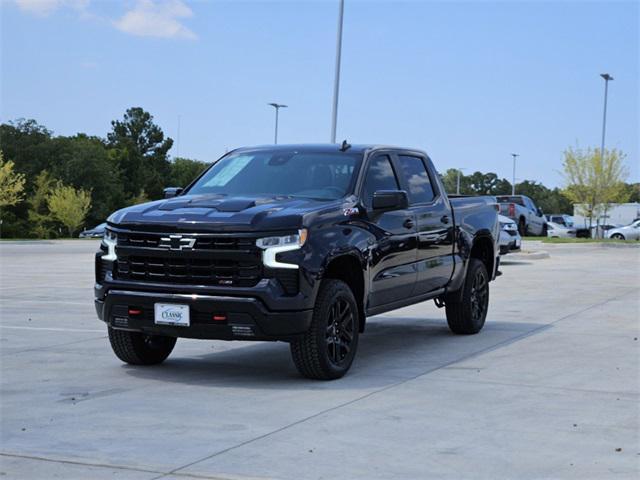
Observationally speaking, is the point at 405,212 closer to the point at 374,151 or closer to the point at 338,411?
the point at 374,151

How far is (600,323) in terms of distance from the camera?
12.5m

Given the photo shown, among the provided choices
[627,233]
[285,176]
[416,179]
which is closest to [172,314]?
[285,176]

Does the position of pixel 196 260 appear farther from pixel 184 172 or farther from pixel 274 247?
pixel 184 172

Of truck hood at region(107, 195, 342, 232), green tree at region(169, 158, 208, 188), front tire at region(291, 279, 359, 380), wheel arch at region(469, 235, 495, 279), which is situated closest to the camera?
truck hood at region(107, 195, 342, 232)

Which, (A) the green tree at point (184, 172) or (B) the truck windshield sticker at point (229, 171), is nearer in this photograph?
(B) the truck windshield sticker at point (229, 171)

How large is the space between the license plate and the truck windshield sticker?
1816mm

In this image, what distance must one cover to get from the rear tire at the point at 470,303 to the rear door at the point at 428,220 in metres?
0.60

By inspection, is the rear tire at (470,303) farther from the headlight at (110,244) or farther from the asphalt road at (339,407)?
the headlight at (110,244)

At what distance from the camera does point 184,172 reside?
134500 mm

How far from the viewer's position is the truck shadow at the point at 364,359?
8219 millimetres

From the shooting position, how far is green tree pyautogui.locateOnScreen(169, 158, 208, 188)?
12900 centimetres

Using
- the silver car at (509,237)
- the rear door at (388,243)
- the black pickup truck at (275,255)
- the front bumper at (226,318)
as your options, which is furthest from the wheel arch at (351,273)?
the silver car at (509,237)

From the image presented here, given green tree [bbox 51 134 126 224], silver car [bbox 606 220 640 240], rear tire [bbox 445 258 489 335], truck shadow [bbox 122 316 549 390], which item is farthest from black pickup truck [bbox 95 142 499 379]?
green tree [bbox 51 134 126 224]

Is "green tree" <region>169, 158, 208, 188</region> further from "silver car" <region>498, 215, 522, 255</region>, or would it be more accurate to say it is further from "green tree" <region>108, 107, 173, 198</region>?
"silver car" <region>498, 215, 522, 255</region>
